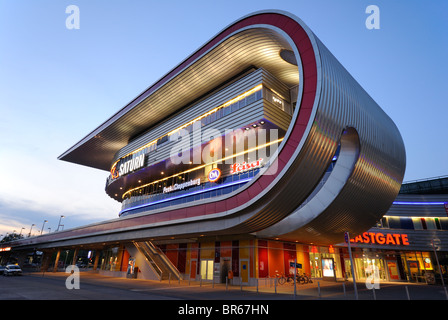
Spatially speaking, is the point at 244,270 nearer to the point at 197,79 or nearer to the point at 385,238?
the point at 197,79

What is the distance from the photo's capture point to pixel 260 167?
88.4 feet

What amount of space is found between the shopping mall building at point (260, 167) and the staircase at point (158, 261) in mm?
229

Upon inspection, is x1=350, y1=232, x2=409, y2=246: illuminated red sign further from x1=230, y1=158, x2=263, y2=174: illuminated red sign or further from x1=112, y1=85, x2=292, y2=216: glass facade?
Answer: x1=230, y1=158, x2=263, y2=174: illuminated red sign

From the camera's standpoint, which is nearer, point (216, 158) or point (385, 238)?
point (216, 158)

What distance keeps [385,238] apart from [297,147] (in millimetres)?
29645

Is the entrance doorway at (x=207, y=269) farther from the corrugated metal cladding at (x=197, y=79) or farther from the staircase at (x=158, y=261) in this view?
the corrugated metal cladding at (x=197, y=79)

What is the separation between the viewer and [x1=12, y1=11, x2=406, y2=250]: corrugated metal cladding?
18.2 meters

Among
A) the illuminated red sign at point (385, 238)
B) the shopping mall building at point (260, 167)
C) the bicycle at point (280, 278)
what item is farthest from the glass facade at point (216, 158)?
the illuminated red sign at point (385, 238)

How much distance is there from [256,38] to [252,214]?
16.9 m

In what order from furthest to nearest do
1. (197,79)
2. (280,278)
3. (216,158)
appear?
(216,158), (197,79), (280,278)

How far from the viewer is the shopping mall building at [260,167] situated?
62.3 feet

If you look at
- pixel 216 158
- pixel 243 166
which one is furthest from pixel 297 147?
pixel 216 158
